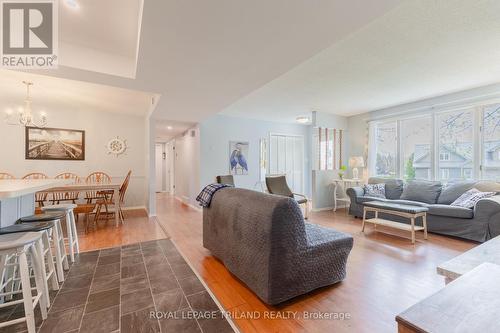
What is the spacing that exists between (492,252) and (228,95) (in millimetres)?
3121

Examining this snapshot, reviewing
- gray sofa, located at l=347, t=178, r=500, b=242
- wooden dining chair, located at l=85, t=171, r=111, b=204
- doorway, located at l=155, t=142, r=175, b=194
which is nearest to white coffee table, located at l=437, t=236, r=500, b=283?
gray sofa, located at l=347, t=178, r=500, b=242

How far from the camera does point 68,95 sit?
4223 mm

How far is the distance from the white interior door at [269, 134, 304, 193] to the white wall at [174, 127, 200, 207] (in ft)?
7.10

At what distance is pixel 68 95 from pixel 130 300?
4298 mm

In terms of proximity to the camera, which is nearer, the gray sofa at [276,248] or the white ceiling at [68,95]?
the gray sofa at [276,248]

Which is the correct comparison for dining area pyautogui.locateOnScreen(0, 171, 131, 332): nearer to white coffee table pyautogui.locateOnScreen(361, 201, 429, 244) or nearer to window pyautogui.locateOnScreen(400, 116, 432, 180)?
white coffee table pyautogui.locateOnScreen(361, 201, 429, 244)

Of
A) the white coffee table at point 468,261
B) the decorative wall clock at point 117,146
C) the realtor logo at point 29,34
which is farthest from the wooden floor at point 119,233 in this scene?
the white coffee table at point 468,261

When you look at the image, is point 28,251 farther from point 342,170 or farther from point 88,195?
point 342,170

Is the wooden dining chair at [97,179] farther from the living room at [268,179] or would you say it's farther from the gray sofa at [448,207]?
the gray sofa at [448,207]

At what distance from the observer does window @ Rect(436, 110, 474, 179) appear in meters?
4.05

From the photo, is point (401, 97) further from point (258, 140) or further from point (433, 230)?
point (258, 140)

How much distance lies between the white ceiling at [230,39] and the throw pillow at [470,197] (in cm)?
339

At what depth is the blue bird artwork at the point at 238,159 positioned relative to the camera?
18.8 ft

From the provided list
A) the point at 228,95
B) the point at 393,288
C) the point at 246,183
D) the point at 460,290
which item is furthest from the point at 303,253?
the point at 246,183
